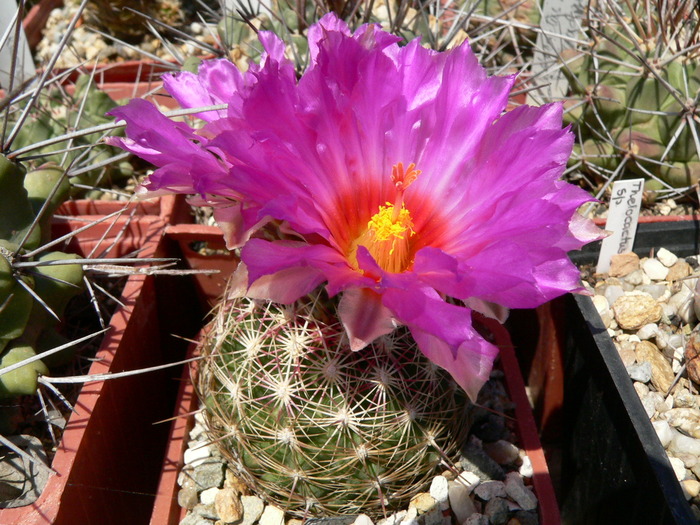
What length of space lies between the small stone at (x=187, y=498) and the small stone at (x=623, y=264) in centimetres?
83

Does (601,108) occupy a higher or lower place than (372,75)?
lower

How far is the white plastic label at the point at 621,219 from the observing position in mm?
1221

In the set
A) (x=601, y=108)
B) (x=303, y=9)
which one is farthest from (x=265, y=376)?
(x=601, y=108)

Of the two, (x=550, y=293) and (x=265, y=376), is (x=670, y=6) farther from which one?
(x=265, y=376)

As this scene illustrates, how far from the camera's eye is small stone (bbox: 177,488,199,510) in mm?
1086

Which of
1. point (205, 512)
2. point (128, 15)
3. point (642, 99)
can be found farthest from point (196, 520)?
point (128, 15)

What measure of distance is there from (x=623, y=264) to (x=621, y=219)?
89mm

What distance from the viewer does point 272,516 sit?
1.04m

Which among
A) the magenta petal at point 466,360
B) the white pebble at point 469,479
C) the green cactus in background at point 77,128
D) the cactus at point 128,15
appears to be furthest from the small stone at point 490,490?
the cactus at point 128,15

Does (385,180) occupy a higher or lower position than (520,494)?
higher

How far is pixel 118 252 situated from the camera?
128 cm

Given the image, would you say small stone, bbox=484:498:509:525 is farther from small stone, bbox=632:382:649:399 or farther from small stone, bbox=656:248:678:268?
small stone, bbox=656:248:678:268

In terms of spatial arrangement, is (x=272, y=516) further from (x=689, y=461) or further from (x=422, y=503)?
(x=689, y=461)

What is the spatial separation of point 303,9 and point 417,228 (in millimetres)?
643
